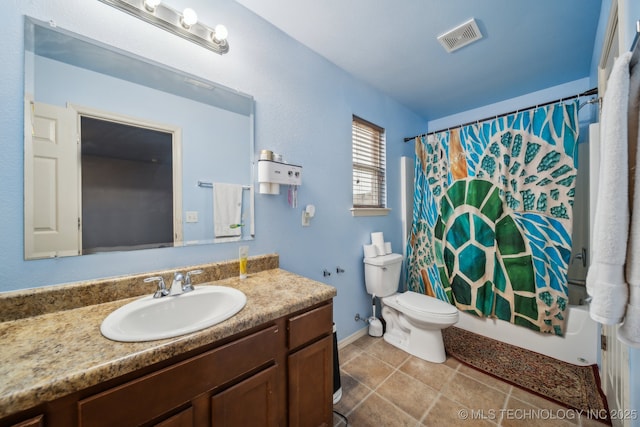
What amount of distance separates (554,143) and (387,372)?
7.15ft

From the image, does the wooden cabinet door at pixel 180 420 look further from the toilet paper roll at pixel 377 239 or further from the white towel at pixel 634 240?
the toilet paper roll at pixel 377 239

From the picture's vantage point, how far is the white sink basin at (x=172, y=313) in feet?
2.43

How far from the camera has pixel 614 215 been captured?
63 cm

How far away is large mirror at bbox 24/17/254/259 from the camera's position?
89 cm

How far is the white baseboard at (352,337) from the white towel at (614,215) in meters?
1.69

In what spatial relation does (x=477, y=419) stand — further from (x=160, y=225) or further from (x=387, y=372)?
(x=160, y=225)

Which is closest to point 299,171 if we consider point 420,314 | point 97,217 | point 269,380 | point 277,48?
point 277,48

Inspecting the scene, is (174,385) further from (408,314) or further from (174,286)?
(408,314)

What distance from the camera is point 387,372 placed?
5.66 feet

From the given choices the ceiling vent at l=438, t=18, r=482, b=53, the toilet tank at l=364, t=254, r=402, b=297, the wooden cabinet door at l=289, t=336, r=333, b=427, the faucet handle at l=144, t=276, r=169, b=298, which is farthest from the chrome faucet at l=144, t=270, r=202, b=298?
the ceiling vent at l=438, t=18, r=482, b=53

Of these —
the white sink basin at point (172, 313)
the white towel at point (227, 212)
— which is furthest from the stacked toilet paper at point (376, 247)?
the white sink basin at point (172, 313)

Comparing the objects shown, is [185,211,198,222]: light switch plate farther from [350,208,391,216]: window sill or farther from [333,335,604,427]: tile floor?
[333,335,604,427]: tile floor

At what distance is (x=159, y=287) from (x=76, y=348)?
1.29 ft

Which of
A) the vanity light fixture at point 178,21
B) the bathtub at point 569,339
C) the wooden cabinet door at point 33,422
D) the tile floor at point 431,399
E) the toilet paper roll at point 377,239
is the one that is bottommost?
the tile floor at point 431,399
